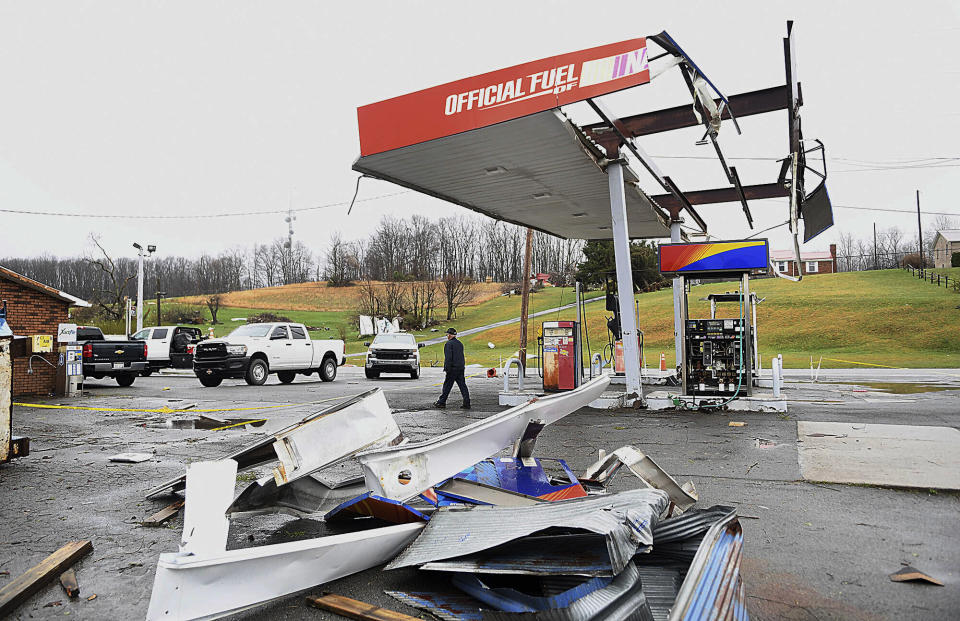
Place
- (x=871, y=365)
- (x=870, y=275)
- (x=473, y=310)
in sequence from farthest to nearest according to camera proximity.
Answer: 1. (x=473, y=310)
2. (x=870, y=275)
3. (x=871, y=365)

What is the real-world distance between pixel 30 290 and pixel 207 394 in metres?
5.10

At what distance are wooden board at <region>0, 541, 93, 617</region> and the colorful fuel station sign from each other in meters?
11.0

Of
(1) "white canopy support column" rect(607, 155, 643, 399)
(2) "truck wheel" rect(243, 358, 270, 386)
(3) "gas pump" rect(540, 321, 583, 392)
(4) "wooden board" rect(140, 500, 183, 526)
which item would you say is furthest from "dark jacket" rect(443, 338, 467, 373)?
(2) "truck wheel" rect(243, 358, 270, 386)

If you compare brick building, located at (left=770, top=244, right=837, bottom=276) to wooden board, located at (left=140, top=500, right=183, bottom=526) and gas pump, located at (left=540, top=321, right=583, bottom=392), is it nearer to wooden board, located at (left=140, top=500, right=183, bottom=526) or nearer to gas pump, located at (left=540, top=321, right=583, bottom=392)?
gas pump, located at (left=540, top=321, right=583, bottom=392)

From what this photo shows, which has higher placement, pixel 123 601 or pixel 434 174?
pixel 434 174

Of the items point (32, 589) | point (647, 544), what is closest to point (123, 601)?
point (32, 589)

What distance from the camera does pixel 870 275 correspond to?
63.8m

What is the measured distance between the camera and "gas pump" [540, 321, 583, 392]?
550 inches

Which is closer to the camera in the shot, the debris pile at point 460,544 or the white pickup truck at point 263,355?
the debris pile at point 460,544

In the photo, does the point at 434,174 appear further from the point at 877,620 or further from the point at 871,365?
the point at 871,365

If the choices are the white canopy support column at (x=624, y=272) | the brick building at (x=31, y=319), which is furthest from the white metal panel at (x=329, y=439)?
the brick building at (x=31, y=319)

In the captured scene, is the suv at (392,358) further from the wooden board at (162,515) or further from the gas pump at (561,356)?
the wooden board at (162,515)

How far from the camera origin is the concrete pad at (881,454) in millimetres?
5996

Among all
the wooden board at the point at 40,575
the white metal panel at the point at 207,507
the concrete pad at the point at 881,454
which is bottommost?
the concrete pad at the point at 881,454
